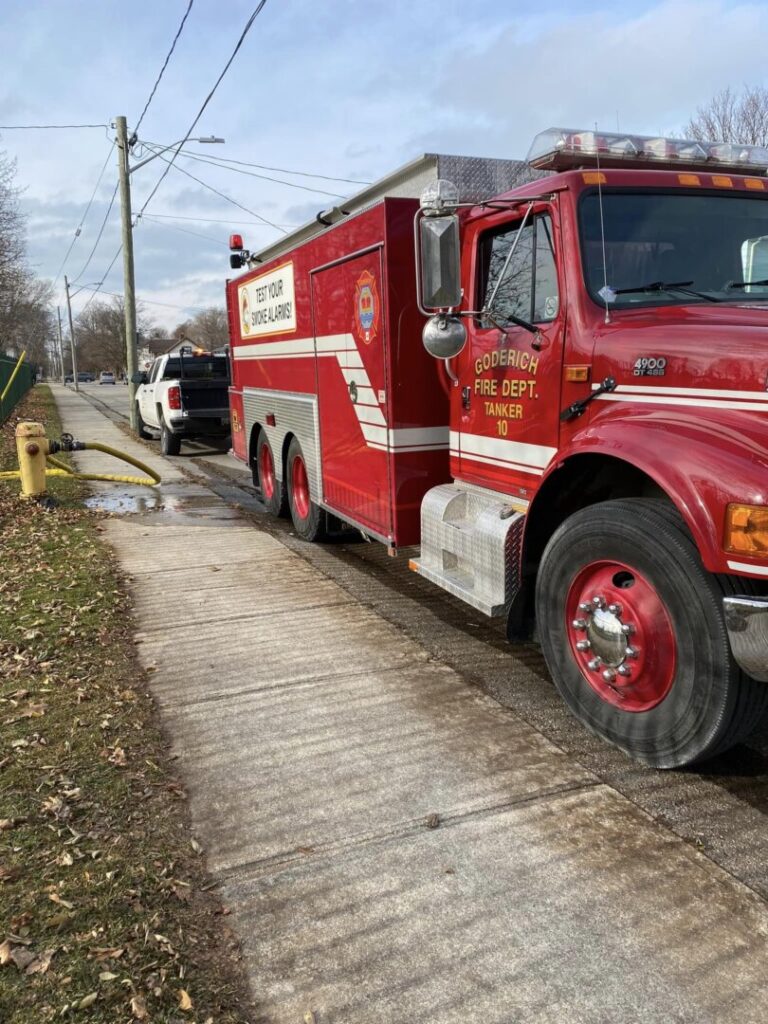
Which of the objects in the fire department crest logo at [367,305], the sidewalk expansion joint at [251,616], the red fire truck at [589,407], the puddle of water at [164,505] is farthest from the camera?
the puddle of water at [164,505]

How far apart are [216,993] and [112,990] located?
0.95 ft

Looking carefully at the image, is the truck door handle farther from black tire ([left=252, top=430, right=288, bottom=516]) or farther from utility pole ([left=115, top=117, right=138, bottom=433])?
utility pole ([left=115, top=117, right=138, bottom=433])

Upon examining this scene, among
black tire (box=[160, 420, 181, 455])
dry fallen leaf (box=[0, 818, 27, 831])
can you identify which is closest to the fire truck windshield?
dry fallen leaf (box=[0, 818, 27, 831])

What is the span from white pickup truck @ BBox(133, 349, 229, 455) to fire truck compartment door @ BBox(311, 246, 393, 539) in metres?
8.37

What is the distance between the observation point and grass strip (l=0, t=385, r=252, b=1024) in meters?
2.15

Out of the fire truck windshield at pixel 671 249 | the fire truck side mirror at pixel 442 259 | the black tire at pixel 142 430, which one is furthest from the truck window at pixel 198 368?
the fire truck windshield at pixel 671 249

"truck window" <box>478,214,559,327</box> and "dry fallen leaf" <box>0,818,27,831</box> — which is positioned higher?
"truck window" <box>478,214,559,327</box>

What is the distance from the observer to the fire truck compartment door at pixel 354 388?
4957 mm

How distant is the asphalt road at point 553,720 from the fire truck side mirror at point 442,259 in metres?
2.04

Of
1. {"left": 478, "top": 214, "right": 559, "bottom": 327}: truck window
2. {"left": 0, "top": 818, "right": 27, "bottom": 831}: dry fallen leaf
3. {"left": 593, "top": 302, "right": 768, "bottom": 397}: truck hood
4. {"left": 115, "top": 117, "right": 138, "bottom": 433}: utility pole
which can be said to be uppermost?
{"left": 115, "top": 117, "right": 138, "bottom": 433}: utility pole

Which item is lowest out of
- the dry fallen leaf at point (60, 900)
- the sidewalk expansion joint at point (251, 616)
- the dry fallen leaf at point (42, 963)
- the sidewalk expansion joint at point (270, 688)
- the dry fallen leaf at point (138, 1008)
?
the dry fallen leaf at point (138, 1008)

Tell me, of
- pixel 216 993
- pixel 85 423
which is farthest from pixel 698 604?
pixel 85 423

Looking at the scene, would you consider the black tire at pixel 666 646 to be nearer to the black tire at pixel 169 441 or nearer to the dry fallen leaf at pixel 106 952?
the dry fallen leaf at pixel 106 952

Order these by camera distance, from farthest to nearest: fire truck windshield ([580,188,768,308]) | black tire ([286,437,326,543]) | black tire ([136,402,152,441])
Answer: black tire ([136,402,152,441]) < black tire ([286,437,326,543]) < fire truck windshield ([580,188,768,308])
